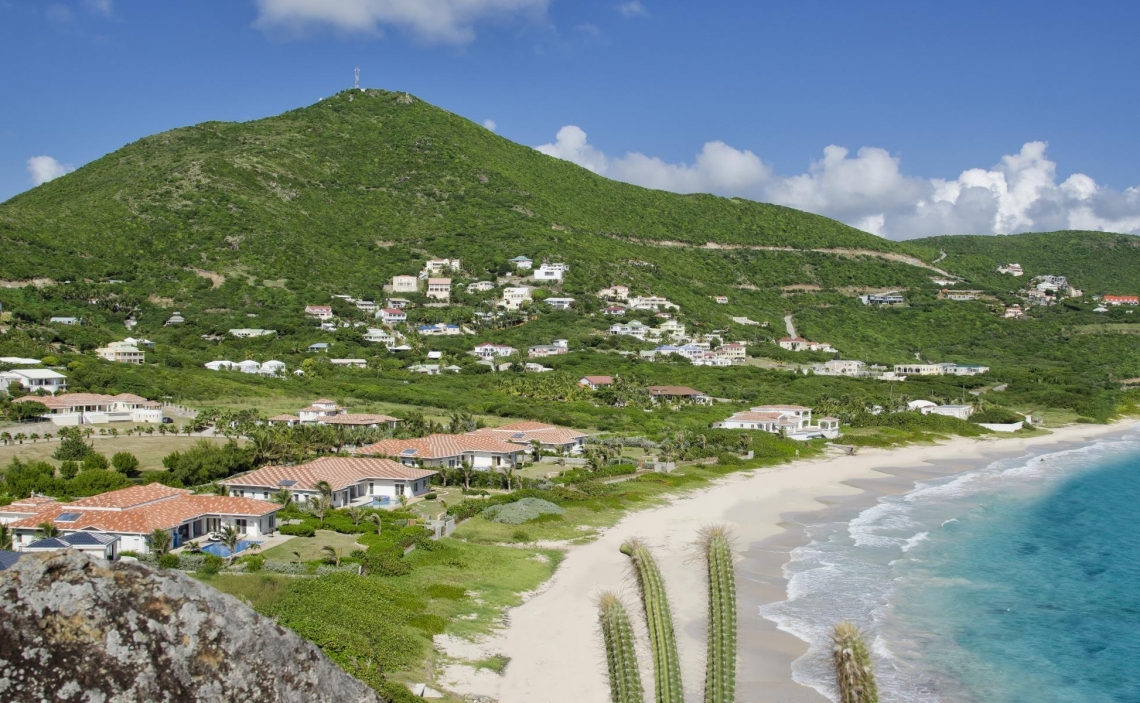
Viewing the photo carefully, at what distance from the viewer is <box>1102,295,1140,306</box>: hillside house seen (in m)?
137

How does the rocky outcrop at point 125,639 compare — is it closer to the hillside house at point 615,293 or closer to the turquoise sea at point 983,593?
the turquoise sea at point 983,593

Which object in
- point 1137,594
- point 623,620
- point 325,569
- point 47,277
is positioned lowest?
point 1137,594

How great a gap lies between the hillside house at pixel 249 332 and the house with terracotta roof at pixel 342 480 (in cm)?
5082

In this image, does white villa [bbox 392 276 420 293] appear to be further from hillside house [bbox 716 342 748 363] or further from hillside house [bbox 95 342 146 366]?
hillside house [bbox 95 342 146 366]

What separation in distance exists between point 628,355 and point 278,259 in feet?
158

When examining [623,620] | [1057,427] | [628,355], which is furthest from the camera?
[628,355]

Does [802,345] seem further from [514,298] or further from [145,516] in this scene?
[145,516]

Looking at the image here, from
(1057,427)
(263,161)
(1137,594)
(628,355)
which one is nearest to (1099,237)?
(1057,427)

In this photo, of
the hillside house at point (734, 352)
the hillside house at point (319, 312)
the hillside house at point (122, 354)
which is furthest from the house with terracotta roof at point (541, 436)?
the hillside house at point (319, 312)

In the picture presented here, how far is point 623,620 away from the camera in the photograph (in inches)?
287

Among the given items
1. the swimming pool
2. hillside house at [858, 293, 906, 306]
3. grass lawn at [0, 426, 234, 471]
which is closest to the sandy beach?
the swimming pool

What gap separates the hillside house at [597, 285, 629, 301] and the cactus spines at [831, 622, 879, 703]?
Answer: 109 metres

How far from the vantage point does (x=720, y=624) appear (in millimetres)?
7387

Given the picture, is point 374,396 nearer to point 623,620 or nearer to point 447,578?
point 447,578
